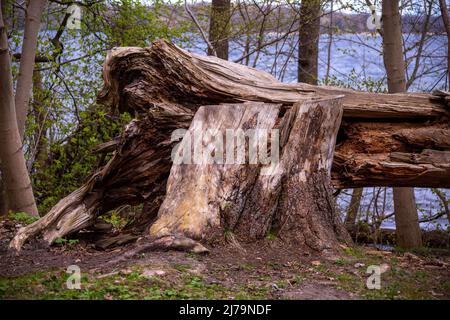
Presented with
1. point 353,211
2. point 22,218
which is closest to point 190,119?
point 22,218

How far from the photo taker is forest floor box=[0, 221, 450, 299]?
13.4 feet

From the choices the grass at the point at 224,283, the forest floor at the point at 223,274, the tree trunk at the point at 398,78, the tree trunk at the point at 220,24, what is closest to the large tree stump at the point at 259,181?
the forest floor at the point at 223,274

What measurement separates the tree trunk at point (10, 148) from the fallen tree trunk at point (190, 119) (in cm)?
216

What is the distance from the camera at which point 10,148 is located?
7.94 metres

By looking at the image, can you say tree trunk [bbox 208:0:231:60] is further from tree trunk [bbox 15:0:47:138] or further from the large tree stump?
the large tree stump

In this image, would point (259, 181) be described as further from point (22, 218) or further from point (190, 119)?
point (22, 218)

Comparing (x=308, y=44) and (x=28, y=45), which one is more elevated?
(x=308, y=44)

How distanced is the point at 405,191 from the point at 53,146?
647 centimetres

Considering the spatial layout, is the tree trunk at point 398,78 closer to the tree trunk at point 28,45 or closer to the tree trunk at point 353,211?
the tree trunk at point 353,211

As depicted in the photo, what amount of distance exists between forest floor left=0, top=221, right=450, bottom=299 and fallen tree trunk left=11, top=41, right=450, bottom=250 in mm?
828

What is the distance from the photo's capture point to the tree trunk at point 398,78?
9016 mm

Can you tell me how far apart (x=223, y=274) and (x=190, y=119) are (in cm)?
205
